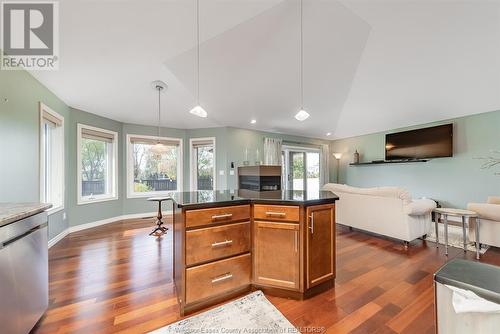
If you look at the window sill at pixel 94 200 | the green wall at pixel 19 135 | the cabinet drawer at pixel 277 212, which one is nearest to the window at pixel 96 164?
the window sill at pixel 94 200

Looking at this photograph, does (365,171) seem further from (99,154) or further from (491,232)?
(99,154)

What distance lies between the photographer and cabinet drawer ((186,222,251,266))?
1.71m

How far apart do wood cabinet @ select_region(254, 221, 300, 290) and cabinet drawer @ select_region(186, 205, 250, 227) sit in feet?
0.59

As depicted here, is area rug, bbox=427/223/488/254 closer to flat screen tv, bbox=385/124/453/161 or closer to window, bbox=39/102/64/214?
flat screen tv, bbox=385/124/453/161

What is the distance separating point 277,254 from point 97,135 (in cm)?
452

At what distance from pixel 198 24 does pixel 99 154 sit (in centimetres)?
381

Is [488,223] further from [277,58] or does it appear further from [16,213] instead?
[16,213]

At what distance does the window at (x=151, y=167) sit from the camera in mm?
5074

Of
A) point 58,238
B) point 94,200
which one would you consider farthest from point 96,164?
point 58,238

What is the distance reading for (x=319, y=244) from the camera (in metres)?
2.00

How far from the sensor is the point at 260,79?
3.65 m

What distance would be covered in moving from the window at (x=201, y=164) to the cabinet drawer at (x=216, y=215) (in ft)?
12.2

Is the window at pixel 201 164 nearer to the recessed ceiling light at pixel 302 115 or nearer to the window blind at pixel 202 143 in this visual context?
the window blind at pixel 202 143

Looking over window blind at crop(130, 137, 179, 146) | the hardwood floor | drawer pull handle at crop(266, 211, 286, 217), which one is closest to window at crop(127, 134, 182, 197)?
window blind at crop(130, 137, 179, 146)
